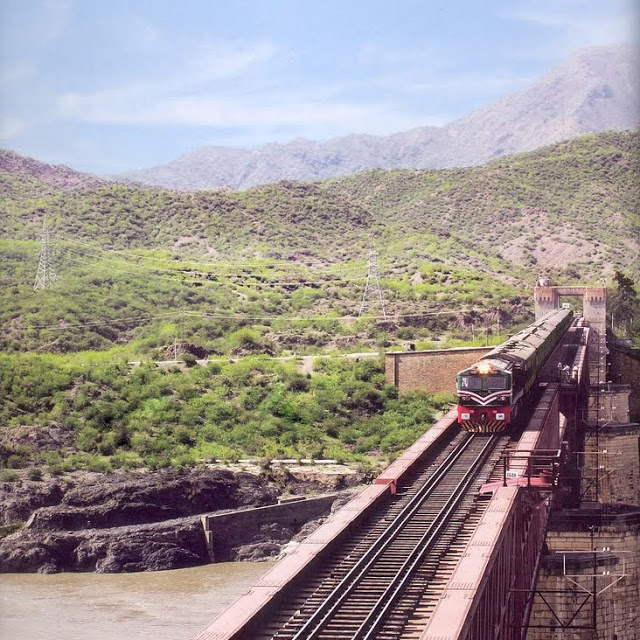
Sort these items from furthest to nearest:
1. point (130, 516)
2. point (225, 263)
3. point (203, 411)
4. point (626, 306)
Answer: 1. point (225, 263)
2. point (626, 306)
3. point (203, 411)
4. point (130, 516)

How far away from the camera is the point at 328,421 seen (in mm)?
41500

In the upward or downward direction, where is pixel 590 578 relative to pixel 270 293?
downward

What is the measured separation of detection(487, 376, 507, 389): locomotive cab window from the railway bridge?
35.4 inches

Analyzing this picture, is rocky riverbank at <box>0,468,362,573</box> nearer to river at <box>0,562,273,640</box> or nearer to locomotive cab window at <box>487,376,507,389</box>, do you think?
river at <box>0,562,273,640</box>

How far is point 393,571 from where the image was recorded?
46.8 feet

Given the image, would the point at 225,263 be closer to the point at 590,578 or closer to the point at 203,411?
the point at 203,411

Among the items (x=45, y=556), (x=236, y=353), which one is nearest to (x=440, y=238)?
(x=236, y=353)

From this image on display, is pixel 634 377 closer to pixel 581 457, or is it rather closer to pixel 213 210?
pixel 581 457

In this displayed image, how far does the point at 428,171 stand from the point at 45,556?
313ft

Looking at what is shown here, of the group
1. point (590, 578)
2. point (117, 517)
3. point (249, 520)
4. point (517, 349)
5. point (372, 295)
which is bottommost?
point (249, 520)

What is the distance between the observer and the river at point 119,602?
23.2m

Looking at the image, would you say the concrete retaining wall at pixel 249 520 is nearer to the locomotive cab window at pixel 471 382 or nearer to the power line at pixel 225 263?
the locomotive cab window at pixel 471 382

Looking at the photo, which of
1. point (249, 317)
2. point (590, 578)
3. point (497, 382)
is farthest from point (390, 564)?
point (249, 317)

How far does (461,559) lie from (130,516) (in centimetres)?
1888
